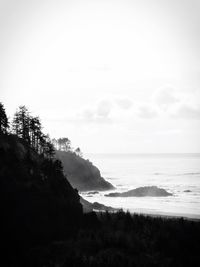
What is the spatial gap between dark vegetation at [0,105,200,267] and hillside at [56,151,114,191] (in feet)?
222

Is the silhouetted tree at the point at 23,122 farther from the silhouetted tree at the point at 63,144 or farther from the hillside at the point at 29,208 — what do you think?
the silhouetted tree at the point at 63,144

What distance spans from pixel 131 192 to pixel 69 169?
28.0 m

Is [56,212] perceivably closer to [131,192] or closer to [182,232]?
[182,232]

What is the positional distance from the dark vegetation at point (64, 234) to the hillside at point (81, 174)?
67.7 meters

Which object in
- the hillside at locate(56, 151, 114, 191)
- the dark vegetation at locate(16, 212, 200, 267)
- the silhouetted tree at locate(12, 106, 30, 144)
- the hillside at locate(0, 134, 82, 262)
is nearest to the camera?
the dark vegetation at locate(16, 212, 200, 267)

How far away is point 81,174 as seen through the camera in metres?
111

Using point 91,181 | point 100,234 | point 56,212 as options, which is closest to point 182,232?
point 100,234

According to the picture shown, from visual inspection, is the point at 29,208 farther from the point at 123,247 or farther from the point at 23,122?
the point at 23,122

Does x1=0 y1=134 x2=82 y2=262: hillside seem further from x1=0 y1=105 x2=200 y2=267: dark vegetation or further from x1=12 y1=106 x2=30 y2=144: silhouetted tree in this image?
x1=12 y1=106 x2=30 y2=144: silhouetted tree

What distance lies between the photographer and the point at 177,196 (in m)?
85.1

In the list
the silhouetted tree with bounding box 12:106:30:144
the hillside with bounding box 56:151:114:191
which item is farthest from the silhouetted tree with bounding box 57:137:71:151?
the silhouetted tree with bounding box 12:106:30:144

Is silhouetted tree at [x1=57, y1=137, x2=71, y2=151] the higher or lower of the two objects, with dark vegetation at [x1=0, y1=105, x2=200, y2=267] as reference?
higher

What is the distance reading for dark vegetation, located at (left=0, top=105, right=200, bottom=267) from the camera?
1032 inches

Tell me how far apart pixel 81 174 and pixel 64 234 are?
78.5 m
